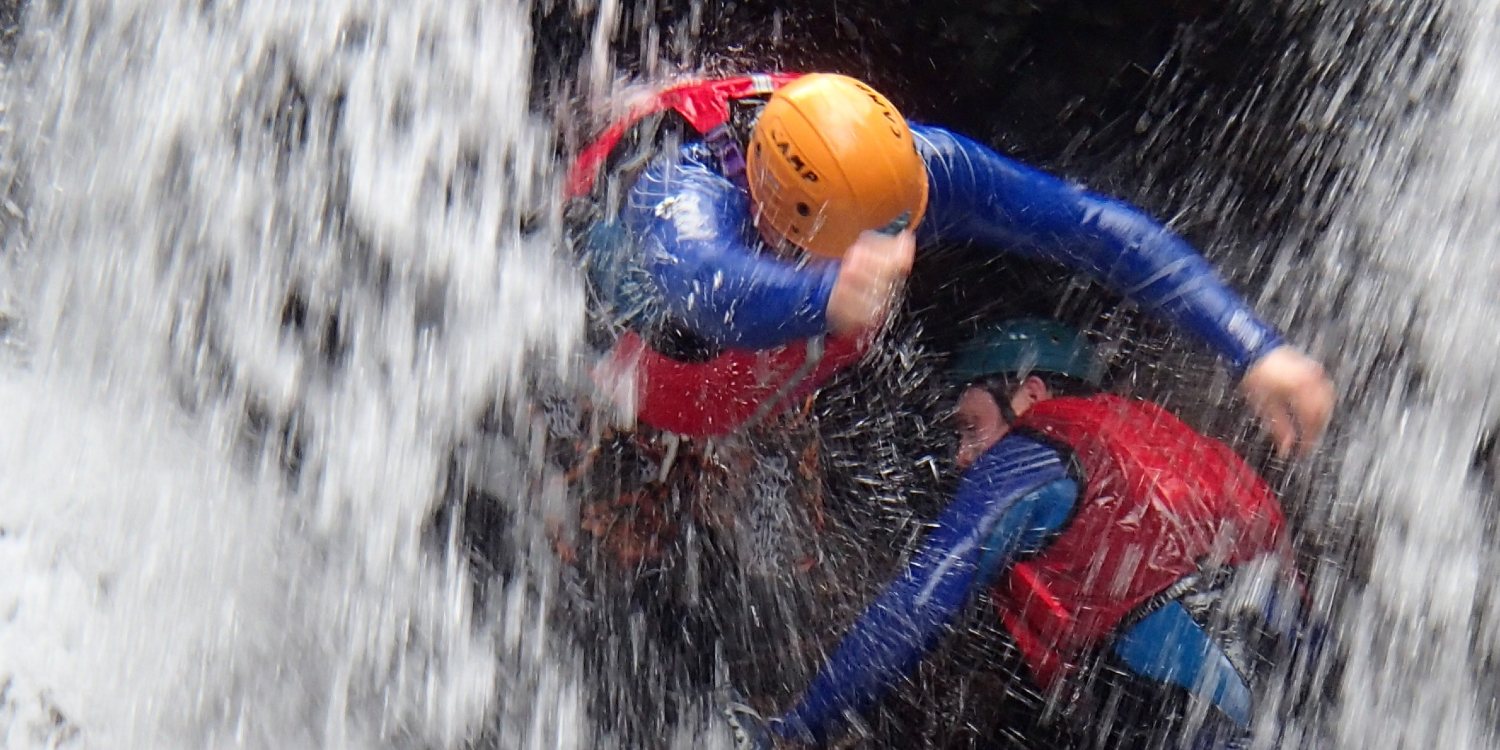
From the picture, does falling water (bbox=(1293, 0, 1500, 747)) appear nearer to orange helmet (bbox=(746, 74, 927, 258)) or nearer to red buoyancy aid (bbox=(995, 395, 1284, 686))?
red buoyancy aid (bbox=(995, 395, 1284, 686))

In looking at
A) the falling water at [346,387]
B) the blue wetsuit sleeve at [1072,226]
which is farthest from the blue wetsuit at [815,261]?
the falling water at [346,387]

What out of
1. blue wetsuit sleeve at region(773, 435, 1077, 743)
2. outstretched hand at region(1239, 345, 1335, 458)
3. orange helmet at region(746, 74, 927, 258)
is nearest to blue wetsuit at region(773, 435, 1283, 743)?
blue wetsuit sleeve at region(773, 435, 1077, 743)

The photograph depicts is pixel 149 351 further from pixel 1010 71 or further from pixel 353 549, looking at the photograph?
pixel 1010 71

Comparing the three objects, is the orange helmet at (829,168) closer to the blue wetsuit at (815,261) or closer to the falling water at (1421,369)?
the blue wetsuit at (815,261)

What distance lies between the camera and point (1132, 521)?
1.32 metres

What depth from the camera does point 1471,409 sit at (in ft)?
5.16

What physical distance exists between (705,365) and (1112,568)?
0.55 metres

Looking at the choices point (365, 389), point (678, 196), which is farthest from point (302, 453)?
point (678, 196)

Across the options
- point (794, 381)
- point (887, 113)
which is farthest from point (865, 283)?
point (794, 381)

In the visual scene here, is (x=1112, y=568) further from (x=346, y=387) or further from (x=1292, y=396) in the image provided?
(x=346, y=387)

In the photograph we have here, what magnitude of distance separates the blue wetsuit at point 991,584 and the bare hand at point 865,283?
0.39 meters

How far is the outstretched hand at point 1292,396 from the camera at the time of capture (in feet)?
4.08

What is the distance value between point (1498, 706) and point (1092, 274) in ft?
2.66

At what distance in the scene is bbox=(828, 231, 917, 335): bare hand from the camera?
1.08m
